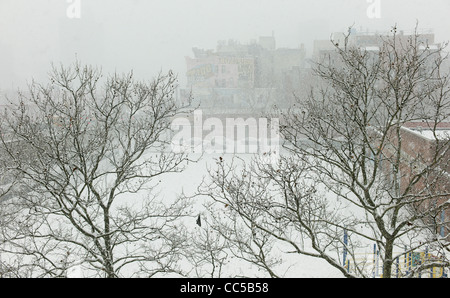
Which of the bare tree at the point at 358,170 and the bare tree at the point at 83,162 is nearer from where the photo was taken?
the bare tree at the point at 358,170

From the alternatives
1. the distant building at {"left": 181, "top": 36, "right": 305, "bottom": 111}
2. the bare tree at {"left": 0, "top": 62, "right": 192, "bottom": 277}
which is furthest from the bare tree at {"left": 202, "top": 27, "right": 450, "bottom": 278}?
the distant building at {"left": 181, "top": 36, "right": 305, "bottom": 111}

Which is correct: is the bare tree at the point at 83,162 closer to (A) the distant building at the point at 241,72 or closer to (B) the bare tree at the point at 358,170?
(B) the bare tree at the point at 358,170

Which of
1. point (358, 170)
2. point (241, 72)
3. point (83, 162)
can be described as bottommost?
point (358, 170)

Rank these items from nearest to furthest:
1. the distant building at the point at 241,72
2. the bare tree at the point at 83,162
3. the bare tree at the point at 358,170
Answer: the bare tree at the point at 358,170 < the bare tree at the point at 83,162 < the distant building at the point at 241,72

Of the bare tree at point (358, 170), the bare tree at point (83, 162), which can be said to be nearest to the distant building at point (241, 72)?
the bare tree at point (83, 162)

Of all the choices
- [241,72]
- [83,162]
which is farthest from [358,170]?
[241,72]

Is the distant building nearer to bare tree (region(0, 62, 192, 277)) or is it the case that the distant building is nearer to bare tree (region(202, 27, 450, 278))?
bare tree (region(0, 62, 192, 277))

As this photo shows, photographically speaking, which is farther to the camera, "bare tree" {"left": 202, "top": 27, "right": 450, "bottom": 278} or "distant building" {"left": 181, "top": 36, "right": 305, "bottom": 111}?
"distant building" {"left": 181, "top": 36, "right": 305, "bottom": 111}

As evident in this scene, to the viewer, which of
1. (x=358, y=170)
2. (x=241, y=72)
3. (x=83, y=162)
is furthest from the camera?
(x=241, y=72)

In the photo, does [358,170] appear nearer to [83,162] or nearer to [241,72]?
[83,162]
